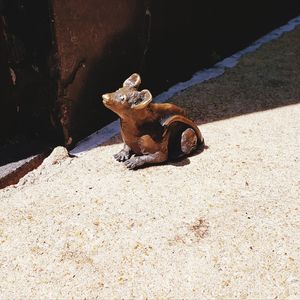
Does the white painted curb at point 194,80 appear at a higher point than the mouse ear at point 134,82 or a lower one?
lower

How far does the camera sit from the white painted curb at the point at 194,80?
12.5 ft

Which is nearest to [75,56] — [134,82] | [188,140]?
[134,82]

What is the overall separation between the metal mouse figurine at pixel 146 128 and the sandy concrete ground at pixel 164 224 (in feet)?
0.32

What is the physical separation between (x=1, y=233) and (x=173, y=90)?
2.75 meters

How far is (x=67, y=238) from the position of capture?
2682 millimetres

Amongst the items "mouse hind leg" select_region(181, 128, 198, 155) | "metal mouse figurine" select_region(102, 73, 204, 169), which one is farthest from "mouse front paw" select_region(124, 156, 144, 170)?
"mouse hind leg" select_region(181, 128, 198, 155)

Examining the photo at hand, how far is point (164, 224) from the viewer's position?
277cm

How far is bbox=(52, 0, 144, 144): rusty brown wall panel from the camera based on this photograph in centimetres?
345

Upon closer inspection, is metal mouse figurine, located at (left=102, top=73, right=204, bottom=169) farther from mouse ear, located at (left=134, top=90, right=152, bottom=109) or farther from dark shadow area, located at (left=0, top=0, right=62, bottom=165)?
dark shadow area, located at (left=0, top=0, right=62, bottom=165)

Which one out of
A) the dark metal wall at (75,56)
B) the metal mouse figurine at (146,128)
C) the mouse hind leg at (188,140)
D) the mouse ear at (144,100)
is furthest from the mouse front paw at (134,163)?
the dark metal wall at (75,56)

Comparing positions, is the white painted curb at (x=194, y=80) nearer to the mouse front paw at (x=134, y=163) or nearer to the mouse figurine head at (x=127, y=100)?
the mouse front paw at (x=134, y=163)

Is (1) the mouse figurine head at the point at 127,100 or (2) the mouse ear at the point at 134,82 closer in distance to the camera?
(1) the mouse figurine head at the point at 127,100

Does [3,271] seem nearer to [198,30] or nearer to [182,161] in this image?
[182,161]

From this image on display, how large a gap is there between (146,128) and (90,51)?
3.22ft
